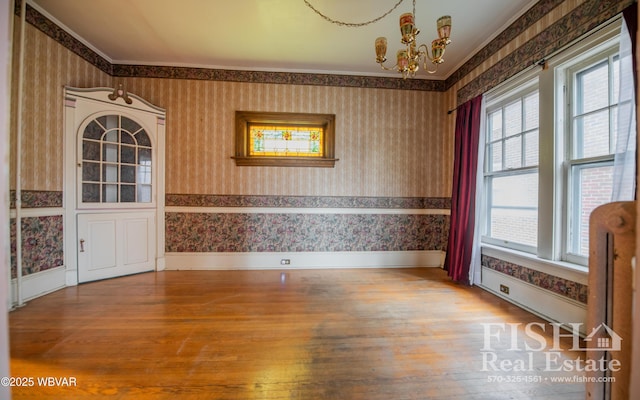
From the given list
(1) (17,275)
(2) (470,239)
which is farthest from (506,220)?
(1) (17,275)

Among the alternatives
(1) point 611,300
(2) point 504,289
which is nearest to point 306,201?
(2) point 504,289

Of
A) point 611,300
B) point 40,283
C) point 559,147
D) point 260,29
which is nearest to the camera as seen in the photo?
point 611,300

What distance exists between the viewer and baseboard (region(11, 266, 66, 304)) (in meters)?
2.35

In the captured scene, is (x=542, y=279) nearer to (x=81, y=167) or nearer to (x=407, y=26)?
(x=407, y=26)

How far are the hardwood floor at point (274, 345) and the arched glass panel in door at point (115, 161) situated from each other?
1.14 metres

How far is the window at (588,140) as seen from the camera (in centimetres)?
188

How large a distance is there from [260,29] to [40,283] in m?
3.56

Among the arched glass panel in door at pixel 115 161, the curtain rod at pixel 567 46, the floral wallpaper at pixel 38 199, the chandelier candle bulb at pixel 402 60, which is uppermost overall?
the curtain rod at pixel 567 46

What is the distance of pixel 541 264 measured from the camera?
227cm

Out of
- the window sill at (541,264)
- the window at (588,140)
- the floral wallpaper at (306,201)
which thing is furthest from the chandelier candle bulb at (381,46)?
the window sill at (541,264)

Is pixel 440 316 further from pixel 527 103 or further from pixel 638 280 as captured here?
pixel 527 103

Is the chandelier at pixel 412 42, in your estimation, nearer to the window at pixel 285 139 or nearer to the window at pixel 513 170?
the window at pixel 513 170

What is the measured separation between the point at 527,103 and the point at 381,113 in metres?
1.75

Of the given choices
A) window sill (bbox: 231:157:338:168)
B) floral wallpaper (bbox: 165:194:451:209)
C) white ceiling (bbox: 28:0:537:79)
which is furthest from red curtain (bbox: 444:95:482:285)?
window sill (bbox: 231:157:338:168)
